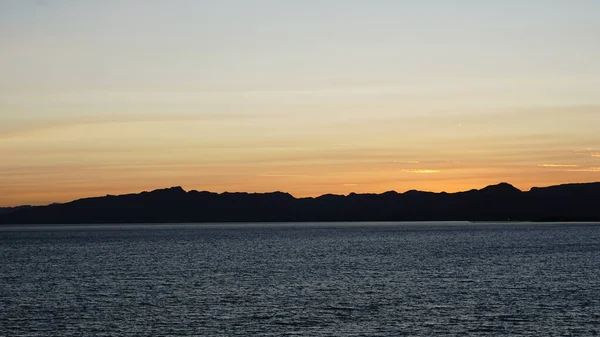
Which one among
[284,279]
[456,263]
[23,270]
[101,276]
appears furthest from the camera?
[456,263]

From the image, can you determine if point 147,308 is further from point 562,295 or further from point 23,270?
point 23,270

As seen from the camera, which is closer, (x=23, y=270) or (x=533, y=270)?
(x=533, y=270)

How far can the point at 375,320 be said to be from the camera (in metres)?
68.8

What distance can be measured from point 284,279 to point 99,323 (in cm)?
4218

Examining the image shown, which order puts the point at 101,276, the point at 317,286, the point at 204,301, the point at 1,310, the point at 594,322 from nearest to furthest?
the point at 594,322 → the point at 1,310 → the point at 204,301 → the point at 317,286 → the point at 101,276

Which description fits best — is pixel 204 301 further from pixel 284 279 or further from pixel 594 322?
pixel 594 322

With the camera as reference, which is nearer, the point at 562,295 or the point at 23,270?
the point at 562,295

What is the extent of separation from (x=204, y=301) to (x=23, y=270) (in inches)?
2389

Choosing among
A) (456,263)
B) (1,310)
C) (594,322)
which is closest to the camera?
(594,322)

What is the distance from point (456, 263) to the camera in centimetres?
13862

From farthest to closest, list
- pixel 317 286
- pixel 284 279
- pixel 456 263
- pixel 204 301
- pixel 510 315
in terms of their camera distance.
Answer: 1. pixel 456 263
2. pixel 284 279
3. pixel 317 286
4. pixel 204 301
5. pixel 510 315

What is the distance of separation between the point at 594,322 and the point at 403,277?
4478 centimetres

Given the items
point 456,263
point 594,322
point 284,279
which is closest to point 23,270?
point 284,279

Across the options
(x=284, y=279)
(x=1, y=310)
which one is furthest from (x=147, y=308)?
(x=284, y=279)
